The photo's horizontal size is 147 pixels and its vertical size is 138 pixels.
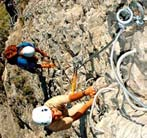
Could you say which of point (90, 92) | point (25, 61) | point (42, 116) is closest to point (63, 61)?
point (25, 61)

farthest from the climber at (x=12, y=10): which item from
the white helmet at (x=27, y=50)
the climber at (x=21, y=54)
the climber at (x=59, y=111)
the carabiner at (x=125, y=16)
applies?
the carabiner at (x=125, y=16)

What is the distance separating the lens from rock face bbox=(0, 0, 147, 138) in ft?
23.3

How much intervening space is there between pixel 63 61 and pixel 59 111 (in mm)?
1888

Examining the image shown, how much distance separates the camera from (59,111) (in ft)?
23.2

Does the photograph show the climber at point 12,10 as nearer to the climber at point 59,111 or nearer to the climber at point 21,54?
the climber at point 21,54

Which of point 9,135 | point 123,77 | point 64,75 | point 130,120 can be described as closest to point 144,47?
point 123,77

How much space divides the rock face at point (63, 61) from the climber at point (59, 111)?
0.99ft

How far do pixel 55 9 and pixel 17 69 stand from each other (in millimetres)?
2777

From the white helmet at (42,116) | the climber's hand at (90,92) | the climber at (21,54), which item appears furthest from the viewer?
the climber at (21,54)

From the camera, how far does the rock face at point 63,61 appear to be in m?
7.11

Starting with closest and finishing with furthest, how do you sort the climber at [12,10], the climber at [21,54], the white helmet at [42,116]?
the white helmet at [42,116] → the climber at [21,54] → the climber at [12,10]

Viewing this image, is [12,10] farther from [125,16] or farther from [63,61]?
[125,16]

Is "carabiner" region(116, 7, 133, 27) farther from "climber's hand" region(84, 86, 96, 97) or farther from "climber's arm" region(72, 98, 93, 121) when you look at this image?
"climber's arm" region(72, 98, 93, 121)

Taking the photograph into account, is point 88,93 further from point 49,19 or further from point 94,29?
point 49,19
